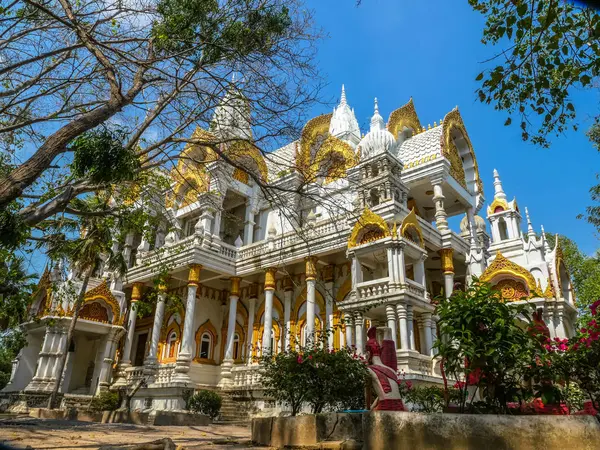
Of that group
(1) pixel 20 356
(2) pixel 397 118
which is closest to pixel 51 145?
(2) pixel 397 118

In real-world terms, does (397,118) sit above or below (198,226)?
above

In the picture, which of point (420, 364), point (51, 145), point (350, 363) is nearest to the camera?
point (51, 145)

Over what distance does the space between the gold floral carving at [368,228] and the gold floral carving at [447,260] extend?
3.29 metres

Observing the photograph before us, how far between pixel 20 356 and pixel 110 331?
4.41 m

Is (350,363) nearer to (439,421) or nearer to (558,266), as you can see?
(439,421)

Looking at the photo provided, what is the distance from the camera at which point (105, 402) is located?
17.9 meters

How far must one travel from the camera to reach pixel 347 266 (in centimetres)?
1806

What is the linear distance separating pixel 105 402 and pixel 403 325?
12.2m

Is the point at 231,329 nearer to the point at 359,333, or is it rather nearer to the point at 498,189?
the point at 359,333

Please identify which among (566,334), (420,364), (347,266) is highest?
(347,266)

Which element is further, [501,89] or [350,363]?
[350,363]

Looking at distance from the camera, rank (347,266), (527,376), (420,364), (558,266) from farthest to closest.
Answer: (347,266)
(558,266)
(420,364)
(527,376)

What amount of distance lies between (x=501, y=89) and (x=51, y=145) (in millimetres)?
5993

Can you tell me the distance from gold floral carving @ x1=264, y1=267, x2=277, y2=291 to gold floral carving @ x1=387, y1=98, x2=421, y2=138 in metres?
7.91
